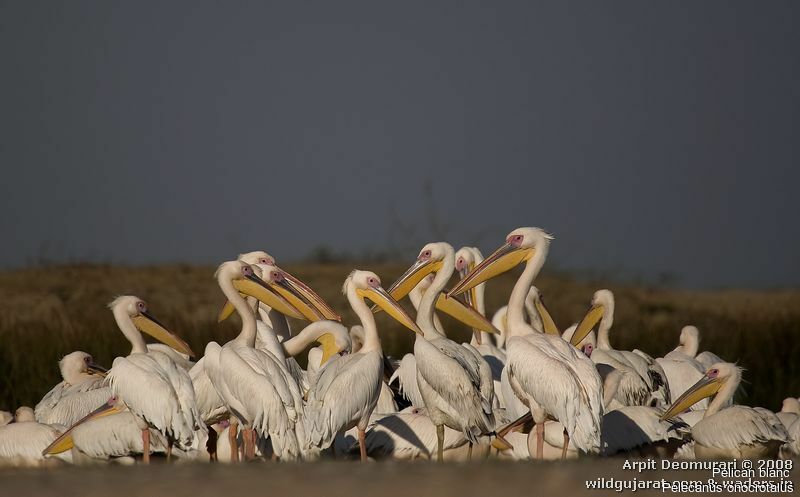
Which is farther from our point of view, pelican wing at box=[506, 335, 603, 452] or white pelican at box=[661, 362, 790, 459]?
white pelican at box=[661, 362, 790, 459]

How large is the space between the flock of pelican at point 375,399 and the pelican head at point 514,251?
0.04 feet

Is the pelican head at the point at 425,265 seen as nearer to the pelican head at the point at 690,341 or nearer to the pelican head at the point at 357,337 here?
the pelican head at the point at 357,337

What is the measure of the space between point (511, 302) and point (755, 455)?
181 centimetres

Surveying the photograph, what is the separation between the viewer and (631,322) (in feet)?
56.5

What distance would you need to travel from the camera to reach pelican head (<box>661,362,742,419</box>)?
866 cm

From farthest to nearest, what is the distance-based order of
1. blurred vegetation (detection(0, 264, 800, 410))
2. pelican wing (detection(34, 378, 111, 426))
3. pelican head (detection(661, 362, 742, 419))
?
1. blurred vegetation (detection(0, 264, 800, 410))
2. pelican wing (detection(34, 378, 111, 426))
3. pelican head (detection(661, 362, 742, 419))

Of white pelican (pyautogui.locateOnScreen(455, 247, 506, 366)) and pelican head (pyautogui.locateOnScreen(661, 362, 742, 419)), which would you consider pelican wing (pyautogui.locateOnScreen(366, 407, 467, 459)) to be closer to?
pelican head (pyautogui.locateOnScreen(661, 362, 742, 419))

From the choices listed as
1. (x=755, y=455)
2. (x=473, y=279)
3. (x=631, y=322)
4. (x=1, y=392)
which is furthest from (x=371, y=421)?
(x=631, y=322)

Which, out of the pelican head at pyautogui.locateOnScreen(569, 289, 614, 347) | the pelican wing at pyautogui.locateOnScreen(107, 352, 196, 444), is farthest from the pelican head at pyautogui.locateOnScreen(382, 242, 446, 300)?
the pelican wing at pyautogui.locateOnScreen(107, 352, 196, 444)

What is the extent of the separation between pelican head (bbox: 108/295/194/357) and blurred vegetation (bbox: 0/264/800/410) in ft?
7.35

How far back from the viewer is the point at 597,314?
10.9 meters

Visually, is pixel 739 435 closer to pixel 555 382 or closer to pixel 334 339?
pixel 555 382

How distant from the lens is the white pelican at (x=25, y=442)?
8.12 m

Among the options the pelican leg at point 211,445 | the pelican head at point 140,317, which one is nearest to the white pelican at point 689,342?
the pelican head at point 140,317
